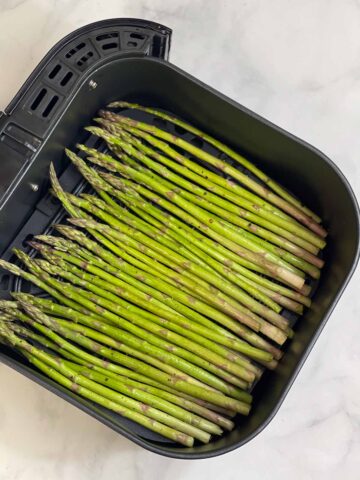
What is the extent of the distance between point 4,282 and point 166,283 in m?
0.37

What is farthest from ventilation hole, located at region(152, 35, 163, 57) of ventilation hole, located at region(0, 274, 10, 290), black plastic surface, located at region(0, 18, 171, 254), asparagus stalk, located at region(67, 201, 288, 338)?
ventilation hole, located at region(0, 274, 10, 290)

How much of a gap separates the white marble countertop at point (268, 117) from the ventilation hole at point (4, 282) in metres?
0.21

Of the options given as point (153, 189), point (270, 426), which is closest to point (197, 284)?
point (153, 189)

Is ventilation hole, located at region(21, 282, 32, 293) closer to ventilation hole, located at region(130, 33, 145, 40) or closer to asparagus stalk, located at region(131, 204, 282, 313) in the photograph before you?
asparagus stalk, located at region(131, 204, 282, 313)

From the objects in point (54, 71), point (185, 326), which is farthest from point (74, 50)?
point (185, 326)

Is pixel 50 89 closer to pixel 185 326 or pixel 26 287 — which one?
pixel 26 287

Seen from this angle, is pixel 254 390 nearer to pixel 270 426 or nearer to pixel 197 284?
pixel 270 426

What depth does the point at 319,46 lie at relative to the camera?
142 centimetres

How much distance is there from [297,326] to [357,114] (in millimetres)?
556

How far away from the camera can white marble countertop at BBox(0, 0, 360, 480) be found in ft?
4.17

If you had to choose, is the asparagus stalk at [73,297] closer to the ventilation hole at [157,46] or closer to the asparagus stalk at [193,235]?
the asparagus stalk at [193,235]

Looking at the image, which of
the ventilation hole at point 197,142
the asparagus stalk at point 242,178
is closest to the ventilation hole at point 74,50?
the asparagus stalk at point 242,178

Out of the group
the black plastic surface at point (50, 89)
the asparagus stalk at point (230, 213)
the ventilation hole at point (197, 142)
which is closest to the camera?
the black plastic surface at point (50, 89)

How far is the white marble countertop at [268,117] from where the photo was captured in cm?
127
